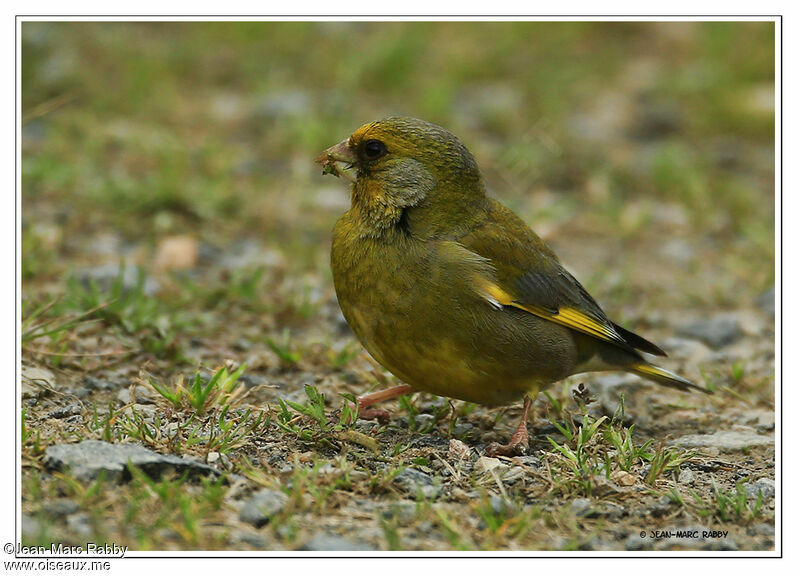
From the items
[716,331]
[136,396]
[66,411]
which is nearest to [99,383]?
[136,396]

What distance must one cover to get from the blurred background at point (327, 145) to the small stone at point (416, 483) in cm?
181

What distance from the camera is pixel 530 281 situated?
16.6 ft

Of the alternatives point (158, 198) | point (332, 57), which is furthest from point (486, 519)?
point (332, 57)

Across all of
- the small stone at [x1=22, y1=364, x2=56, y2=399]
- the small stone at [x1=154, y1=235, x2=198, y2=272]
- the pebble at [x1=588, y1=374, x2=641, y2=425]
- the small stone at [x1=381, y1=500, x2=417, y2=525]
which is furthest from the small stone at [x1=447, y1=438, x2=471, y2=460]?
the small stone at [x1=154, y1=235, x2=198, y2=272]

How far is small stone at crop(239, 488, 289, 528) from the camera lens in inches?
151

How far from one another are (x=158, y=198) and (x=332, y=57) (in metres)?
3.25

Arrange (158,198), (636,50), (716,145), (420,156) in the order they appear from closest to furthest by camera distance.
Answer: (420,156)
(158,198)
(716,145)
(636,50)

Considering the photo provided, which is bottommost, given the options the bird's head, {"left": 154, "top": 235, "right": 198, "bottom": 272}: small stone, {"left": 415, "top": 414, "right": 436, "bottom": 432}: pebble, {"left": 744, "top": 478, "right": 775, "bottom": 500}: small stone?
{"left": 415, "top": 414, "right": 436, "bottom": 432}: pebble

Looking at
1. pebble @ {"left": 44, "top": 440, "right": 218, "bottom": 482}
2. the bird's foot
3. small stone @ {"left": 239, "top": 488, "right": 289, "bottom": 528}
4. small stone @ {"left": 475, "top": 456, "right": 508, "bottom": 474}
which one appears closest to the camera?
small stone @ {"left": 239, "top": 488, "right": 289, "bottom": 528}

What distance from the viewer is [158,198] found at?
734 centimetres

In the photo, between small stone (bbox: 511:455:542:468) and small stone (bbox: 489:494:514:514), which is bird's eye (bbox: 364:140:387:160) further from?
small stone (bbox: 489:494:514:514)

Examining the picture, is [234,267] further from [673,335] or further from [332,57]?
[332,57]

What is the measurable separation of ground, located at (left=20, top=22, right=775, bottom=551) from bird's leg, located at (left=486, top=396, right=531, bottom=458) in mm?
121

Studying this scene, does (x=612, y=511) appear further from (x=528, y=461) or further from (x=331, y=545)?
(x=331, y=545)
